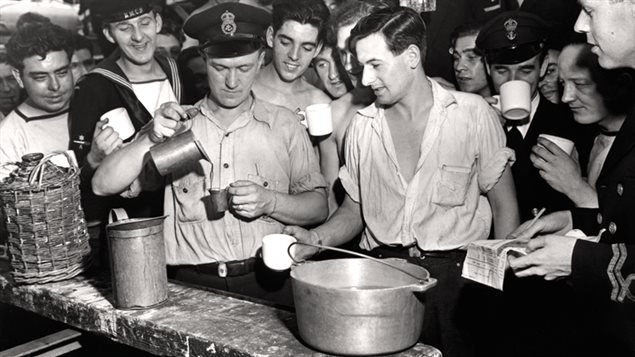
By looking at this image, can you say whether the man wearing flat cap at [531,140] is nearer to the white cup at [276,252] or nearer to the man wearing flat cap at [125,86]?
the white cup at [276,252]

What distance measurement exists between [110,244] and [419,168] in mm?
1695

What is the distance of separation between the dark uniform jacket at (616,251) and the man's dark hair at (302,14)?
219 centimetres

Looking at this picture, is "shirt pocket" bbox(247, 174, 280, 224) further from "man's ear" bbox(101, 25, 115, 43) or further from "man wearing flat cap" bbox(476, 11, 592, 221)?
"man's ear" bbox(101, 25, 115, 43)

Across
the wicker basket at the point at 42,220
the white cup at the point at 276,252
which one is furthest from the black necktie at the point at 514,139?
the wicker basket at the point at 42,220

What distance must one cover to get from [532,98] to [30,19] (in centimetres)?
432

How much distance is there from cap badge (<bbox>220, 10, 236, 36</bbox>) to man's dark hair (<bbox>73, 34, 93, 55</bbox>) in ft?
6.50

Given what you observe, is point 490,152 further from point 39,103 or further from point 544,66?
point 39,103

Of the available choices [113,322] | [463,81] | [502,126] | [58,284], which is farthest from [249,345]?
[463,81]

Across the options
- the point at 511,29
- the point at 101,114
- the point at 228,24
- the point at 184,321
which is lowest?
the point at 184,321

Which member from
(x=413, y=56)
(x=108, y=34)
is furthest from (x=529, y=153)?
(x=108, y=34)

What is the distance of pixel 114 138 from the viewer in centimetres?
356

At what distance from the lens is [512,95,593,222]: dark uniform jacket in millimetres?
3479

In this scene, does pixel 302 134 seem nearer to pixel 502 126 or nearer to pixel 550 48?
pixel 502 126

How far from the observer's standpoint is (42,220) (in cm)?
314
